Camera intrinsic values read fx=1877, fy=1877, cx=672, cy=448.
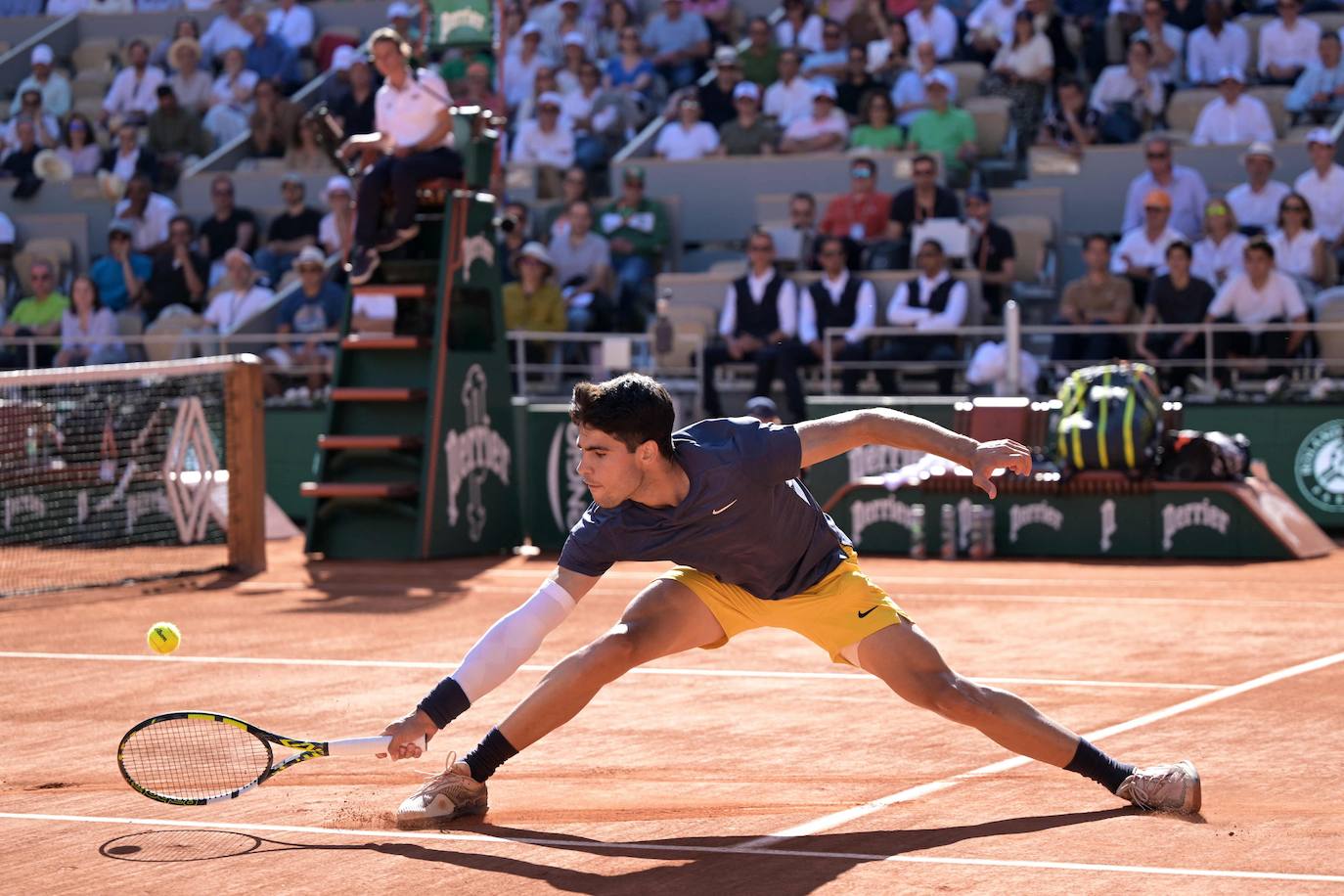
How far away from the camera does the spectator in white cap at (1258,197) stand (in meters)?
18.0

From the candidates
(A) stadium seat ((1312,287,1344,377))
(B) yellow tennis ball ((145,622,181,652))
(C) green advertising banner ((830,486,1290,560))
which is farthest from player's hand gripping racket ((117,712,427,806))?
(A) stadium seat ((1312,287,1344,377))

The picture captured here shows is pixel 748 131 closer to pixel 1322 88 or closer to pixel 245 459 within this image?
pixel 1322 88

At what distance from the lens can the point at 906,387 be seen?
58.7ft

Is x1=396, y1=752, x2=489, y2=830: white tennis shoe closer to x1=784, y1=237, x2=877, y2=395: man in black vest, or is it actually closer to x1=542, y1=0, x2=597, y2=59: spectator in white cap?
x1=784, y1=237, x2=877, y2=395: man in black vest

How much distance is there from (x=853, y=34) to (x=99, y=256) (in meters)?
9.79

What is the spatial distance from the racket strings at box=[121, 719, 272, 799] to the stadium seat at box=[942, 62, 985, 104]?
1570 centimetres

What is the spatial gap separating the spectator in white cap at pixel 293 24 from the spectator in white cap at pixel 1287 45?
12.6 m

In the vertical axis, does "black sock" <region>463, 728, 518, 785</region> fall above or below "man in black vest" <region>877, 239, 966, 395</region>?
below

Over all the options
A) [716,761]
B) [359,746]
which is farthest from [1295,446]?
[359,746]

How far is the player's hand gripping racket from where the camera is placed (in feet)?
19.2

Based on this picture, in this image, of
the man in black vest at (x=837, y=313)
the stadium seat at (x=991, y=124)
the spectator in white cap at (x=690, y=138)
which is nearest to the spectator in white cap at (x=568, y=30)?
the spectator in white cap at (x=690, y=138)

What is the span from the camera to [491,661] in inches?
234

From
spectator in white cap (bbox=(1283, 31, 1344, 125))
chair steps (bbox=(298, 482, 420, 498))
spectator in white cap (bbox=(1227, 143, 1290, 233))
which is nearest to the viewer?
chair steps (bbox=(298, 482, 420, 498))

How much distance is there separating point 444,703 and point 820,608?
50.5 inches
